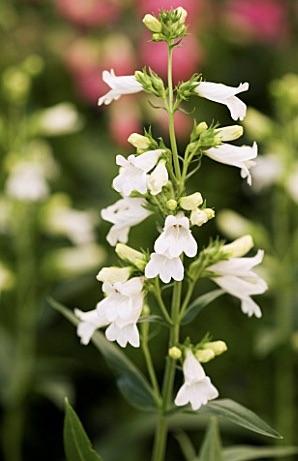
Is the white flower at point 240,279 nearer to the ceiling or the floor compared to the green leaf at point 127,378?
nearer to the ceiling

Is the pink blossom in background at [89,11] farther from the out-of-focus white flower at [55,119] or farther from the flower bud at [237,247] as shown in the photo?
the flower bud at [237,247]

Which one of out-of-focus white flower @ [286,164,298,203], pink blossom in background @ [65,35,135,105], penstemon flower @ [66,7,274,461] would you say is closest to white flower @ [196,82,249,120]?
penstemon flower @ [66,7,274,461]

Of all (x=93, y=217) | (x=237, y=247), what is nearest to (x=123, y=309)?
(x=237, y=247)

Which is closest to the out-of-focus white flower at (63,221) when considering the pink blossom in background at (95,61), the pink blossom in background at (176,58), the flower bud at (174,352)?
the pink blossom in background at (95,61)

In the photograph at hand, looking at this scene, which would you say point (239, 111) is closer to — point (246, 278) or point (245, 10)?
point (246, 278)

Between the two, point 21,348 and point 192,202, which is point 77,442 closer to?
point 192,202
